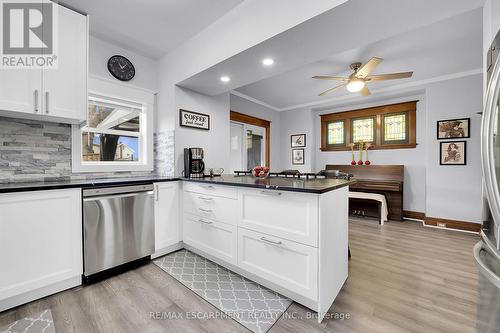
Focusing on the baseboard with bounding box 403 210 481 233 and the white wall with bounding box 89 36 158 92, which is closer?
the white wall with bounding box 89 36 158 92

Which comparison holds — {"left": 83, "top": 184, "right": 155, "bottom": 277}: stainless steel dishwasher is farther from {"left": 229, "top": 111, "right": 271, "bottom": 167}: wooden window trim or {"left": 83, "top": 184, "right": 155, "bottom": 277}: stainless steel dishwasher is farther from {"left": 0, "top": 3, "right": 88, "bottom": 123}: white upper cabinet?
{"left": 229, "top": 111, "right": 271, "bottom": 167}: wooden window trim

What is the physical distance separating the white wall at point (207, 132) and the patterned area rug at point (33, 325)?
1800mm

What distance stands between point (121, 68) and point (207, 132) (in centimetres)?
139

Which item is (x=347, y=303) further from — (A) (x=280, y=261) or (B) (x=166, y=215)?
(B) (x=166, y=215)

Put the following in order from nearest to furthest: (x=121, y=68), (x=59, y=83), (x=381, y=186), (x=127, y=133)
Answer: (x=59, y=83)
(x=121, y=68)
(x=127, y=133)
(x=381, y=186)

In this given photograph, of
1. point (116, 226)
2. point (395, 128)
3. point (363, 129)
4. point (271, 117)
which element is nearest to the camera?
point (116, 226)

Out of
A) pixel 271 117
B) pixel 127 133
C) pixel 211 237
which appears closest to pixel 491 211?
pixel 211 237

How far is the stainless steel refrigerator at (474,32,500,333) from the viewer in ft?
2.30

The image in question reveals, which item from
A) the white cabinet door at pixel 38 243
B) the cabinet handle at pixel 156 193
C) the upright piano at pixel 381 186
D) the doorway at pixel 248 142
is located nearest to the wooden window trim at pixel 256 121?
the doorway at pixel 248 142

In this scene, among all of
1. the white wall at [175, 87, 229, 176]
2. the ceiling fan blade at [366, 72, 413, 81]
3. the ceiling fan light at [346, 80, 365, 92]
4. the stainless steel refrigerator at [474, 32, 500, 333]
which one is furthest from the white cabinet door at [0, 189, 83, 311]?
the ceiling fan blade at [366, 72, 413, 81]

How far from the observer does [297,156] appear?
5.75m

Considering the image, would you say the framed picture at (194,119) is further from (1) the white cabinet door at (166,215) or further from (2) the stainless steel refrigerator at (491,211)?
(2) the stainless steel refrigerator at (491,211)

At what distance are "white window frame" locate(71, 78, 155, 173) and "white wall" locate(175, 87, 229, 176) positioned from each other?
0.50 meters

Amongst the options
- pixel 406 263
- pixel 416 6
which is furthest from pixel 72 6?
pixel 406 263
